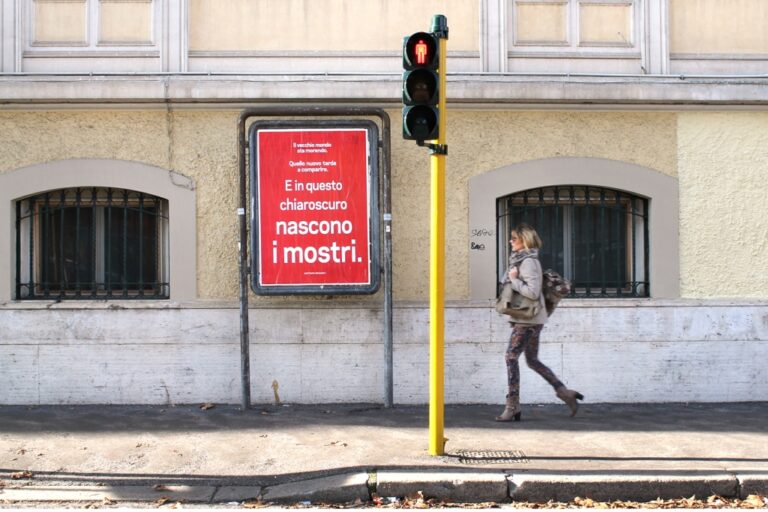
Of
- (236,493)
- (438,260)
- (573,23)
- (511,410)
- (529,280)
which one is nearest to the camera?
(236,493)

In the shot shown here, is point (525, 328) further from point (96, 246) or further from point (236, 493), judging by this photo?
point (96, 246)

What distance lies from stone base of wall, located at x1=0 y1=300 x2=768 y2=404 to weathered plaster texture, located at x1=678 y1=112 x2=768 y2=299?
0.66 m

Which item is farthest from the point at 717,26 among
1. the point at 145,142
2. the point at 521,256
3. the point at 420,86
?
the point at 145,142

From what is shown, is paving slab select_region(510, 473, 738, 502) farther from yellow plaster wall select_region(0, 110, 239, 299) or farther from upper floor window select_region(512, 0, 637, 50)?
upper floor window select_region(512, 0, 637, 50)

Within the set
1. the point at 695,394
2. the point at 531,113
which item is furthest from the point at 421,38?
the point at 695,394

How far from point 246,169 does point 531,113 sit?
3.04m

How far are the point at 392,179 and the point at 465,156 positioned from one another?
801 mm

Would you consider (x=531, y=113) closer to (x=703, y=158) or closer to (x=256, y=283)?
(x=703, y=158)

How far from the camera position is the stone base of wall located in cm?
887

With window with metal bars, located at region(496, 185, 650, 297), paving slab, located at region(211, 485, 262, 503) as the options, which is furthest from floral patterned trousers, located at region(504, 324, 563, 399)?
paving slab, located at region(211, 485, 262, 503)

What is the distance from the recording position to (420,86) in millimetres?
6414

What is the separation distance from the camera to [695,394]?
9.00 m

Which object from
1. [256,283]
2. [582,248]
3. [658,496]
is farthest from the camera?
[582,248]

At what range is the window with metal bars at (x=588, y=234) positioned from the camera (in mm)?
9203
